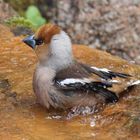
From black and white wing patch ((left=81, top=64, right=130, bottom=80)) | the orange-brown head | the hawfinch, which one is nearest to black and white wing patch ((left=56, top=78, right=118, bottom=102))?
the hawfinch

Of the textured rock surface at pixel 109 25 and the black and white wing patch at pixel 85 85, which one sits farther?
the textured rock surface at pixel 109 25

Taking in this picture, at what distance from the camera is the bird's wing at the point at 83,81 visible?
585 cm

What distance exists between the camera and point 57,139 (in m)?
5.30

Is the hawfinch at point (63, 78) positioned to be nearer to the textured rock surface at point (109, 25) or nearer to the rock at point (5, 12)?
the rock at point (5, 12)

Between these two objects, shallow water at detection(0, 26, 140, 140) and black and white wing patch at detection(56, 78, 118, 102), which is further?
black and white wing patch at detection(56, 78, 118, 102)

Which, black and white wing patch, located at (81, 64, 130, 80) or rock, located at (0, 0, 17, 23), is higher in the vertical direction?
rock, located at (0, 0, 17, 23)

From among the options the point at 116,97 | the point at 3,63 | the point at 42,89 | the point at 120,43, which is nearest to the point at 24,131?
the point at 42,89

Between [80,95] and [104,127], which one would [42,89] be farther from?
[104,127]

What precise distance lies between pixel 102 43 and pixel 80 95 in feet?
19.0

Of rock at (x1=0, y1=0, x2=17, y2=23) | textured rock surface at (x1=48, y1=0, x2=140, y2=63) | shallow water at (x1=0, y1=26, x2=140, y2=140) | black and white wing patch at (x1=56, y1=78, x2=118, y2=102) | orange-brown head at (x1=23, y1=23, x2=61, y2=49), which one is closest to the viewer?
shallow water at (x1=0, y1=26, x2=140, y2=140)

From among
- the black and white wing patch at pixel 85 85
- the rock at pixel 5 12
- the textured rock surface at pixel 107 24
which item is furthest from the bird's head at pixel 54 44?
the textured rock surface at pixel 107 24

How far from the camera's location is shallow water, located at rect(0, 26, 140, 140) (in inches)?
211

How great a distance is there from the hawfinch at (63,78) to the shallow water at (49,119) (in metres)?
0.14

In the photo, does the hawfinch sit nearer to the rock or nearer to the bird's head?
the bird's head
